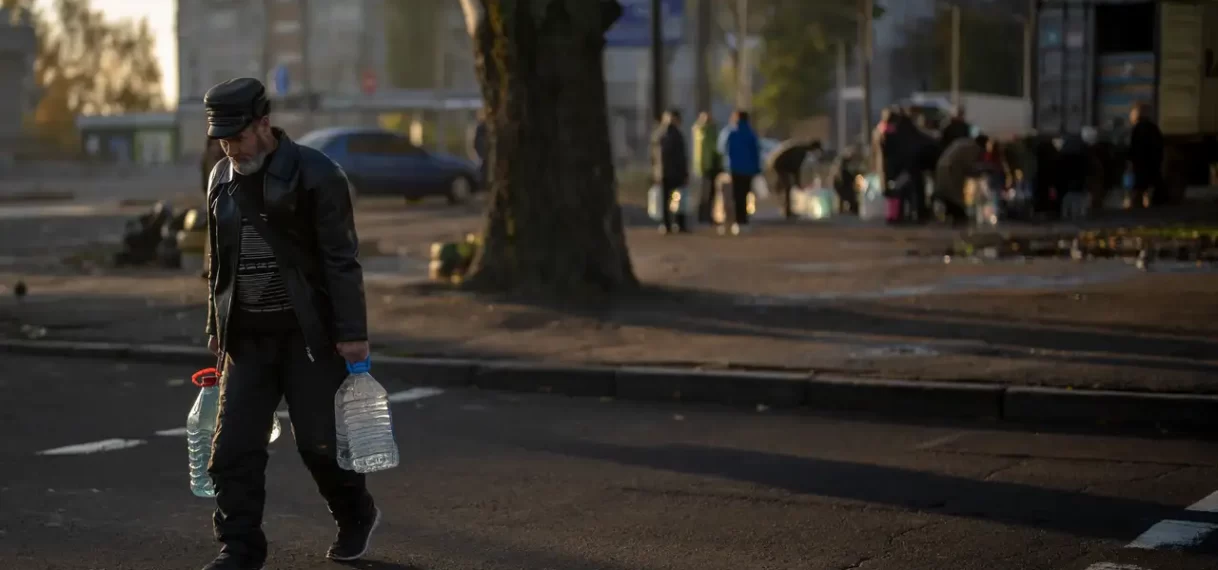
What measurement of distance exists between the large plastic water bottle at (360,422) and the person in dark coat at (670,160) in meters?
18.6

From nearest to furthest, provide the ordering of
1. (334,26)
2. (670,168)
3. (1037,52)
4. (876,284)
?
(876,284)
(670,168)
(1037,52)
(334,26)

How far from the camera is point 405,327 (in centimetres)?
1399

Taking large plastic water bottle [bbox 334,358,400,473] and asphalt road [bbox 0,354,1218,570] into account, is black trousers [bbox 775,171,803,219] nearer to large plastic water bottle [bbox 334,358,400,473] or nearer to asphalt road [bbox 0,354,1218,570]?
asphalt road [bbox 0,354,1218,570]

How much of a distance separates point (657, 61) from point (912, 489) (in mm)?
20861

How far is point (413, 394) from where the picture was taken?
11.3m

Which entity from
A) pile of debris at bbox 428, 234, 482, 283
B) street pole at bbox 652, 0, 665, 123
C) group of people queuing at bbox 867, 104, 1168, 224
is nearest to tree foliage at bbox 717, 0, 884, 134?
street pole at bbox 652, 0, 665, 123

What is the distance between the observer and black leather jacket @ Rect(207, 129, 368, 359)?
6.08m

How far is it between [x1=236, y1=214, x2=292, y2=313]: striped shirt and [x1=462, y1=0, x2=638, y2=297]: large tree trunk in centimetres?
911

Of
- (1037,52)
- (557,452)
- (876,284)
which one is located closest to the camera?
(557,452)

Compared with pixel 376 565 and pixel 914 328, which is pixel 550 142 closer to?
pixel 914 328

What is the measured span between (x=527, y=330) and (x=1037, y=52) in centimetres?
→ 1704

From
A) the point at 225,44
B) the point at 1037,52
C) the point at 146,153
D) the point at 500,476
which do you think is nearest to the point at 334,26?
the point at 225,44

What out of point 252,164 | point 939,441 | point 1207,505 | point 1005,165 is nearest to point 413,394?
point 939,441

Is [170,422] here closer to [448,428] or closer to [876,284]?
[448,428]
